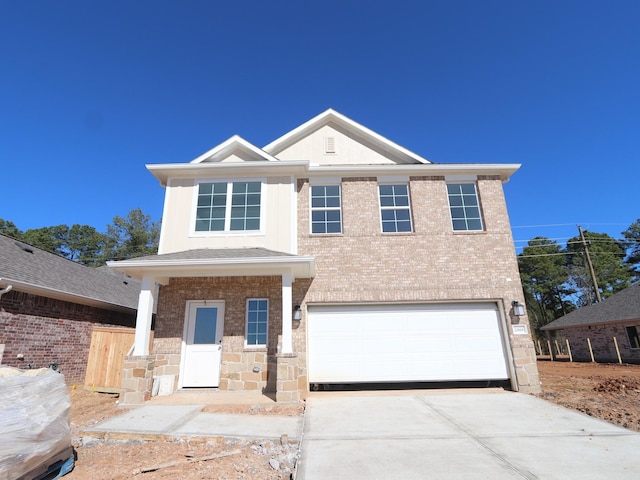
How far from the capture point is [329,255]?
365 inches

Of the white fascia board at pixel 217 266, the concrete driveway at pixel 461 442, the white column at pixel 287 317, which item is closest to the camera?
the concrete driveway at pixel 461 442

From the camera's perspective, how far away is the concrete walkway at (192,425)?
495cm

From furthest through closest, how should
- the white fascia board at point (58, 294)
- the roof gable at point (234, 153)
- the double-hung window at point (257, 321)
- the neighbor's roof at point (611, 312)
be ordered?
the neighbor's roof at point (611, 312), the roof gable at point (234, 153), the double-hung window at point (257, 321), the white fascia board at point (58, 294)

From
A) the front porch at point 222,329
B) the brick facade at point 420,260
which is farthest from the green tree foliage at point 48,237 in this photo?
the brick facade at point 420,260

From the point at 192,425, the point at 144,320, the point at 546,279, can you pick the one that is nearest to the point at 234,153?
the point at 144,320

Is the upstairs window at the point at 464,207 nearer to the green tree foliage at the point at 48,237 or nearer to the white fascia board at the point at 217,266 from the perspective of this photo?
the white fascia board at the point at 217,266

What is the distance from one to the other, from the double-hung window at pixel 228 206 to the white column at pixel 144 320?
216 cm

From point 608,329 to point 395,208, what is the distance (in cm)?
1933

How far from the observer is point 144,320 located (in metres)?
7.72

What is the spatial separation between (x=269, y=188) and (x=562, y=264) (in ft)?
144

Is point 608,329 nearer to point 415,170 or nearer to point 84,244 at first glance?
point 415,170

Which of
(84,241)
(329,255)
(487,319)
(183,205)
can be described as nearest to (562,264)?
(487,319)

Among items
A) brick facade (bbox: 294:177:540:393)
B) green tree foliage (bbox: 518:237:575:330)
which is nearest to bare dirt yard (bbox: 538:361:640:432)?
brick facade (bbox: 294:177:540:393)

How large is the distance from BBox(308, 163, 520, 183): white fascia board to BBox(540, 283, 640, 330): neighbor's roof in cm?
1521
